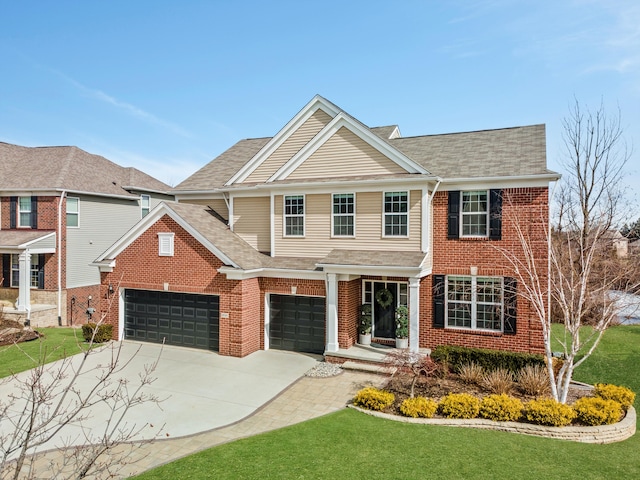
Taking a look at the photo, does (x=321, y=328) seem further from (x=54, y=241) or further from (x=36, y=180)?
(x=36, y=180)

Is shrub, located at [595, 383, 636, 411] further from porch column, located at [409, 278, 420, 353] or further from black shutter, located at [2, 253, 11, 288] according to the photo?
black shutter, located at [2, 253, 11, 288]

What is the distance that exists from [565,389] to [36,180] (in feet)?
84.1

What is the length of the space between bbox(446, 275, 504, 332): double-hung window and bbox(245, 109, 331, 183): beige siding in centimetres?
810

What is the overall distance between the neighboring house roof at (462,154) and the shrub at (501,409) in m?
7.63

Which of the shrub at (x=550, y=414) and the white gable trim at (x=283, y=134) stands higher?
the white gable trim at (x=283, y=134)

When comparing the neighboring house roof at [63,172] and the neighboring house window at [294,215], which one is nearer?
the neighboring house window at [294,215]

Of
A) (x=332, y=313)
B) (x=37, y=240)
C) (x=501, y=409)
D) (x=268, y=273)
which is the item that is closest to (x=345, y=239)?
(x=332, y=313)

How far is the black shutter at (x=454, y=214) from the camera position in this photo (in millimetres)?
15709

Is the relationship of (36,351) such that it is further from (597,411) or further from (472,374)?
(597,411)

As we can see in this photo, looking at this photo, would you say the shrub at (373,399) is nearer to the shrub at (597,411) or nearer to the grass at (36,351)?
the shrub at (597,411)

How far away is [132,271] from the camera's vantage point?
17734 millimetres

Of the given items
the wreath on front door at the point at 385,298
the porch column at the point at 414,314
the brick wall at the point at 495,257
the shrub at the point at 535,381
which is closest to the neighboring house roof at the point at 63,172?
Result: the wreath on front door at the point at 385,298

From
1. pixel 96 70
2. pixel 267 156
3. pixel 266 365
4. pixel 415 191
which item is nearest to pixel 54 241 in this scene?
pixel 96 70

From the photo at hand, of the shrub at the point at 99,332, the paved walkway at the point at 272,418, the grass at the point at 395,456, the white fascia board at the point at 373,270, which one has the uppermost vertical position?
the white fascia board at the point at 373,270
